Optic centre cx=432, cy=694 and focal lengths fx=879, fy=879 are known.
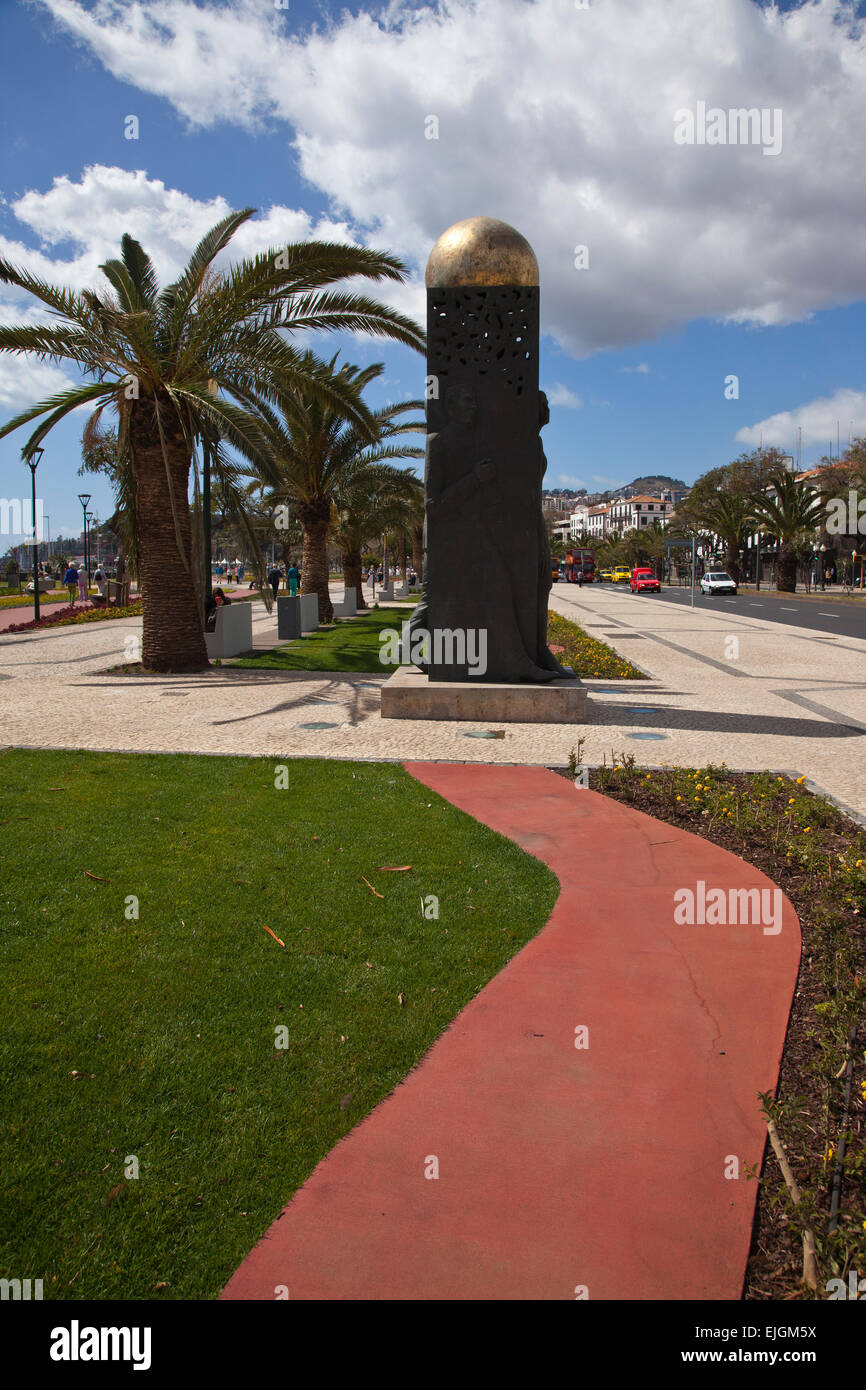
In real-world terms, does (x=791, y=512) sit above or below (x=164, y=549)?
above

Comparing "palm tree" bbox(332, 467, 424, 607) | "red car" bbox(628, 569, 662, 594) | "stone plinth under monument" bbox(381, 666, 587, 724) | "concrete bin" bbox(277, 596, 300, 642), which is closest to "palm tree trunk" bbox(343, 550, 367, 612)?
"palm tree" bbox(332, 467, 424, 607)

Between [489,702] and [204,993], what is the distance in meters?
6.16

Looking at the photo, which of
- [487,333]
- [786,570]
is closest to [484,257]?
[487,333]

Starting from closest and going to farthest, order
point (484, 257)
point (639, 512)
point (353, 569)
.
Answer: point (484, 257), point (353, 569), point (639, 512)

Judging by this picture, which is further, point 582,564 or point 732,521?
point 582,564

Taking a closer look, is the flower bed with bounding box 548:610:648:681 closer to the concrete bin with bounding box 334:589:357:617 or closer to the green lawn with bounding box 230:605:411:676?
the green lawn with bounding box 230:605:411:676

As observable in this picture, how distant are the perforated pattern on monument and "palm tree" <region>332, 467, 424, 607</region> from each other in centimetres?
1383

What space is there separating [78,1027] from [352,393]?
39.0 ft

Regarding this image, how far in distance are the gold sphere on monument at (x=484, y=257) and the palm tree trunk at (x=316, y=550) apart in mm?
12934

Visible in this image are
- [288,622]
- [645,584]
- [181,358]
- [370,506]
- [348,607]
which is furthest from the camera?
[645,584]

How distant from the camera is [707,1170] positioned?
255 centimetres

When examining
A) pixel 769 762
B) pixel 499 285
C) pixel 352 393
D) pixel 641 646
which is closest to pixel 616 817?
pixel 769 762

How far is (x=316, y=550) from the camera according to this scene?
2275 centimetres

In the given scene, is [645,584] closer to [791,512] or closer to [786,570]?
[786,570]
